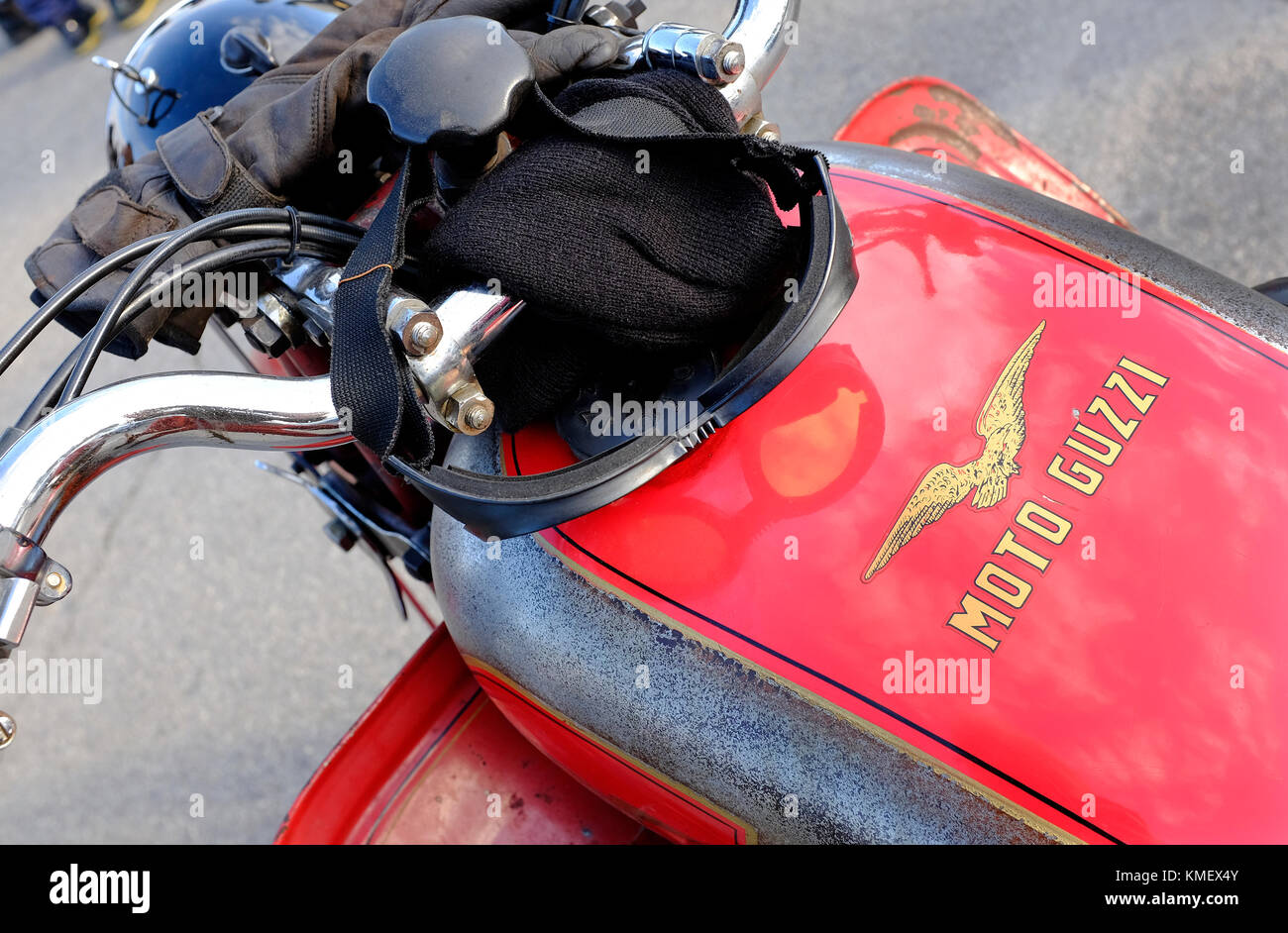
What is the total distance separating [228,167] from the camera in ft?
3.31

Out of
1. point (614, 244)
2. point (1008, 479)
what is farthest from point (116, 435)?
point (1008, 479)

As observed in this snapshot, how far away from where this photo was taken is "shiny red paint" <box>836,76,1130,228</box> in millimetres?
1701

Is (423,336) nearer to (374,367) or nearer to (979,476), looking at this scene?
(374,367)

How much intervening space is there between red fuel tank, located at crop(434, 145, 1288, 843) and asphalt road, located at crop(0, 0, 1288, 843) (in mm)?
1427

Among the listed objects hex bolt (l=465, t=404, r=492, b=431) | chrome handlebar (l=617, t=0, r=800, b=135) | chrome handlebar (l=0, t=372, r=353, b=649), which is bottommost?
chrome handlebar (l=0, t=372, r=353, b=649)

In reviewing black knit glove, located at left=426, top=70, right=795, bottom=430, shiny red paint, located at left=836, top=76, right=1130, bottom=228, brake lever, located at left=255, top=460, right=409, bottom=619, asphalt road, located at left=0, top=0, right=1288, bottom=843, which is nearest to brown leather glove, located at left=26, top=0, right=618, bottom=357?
black knit glove, located at left=426, top=70, right=795, bottom=430

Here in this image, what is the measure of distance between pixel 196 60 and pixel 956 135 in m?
1.25

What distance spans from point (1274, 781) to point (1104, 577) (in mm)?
208

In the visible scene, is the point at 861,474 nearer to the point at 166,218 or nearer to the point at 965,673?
the point at 965,673

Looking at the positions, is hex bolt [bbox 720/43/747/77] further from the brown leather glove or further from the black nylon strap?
the black nylon strap

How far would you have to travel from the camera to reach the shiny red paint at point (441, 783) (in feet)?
3.98

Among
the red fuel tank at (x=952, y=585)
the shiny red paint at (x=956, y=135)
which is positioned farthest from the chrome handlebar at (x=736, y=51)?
the shiny red paint at (x=956, y=135)

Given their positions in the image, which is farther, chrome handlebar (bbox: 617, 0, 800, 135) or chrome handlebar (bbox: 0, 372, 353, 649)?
chrome handlebar (bbox: 617, 0, 800, 135)

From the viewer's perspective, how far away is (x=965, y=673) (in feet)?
2.84
